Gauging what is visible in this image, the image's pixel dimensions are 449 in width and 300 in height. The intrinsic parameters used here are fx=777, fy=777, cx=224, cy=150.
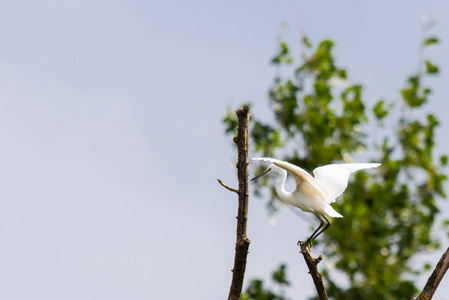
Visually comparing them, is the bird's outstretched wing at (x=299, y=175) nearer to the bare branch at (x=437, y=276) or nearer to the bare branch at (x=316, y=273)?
the bare branch at (x=316, y=273)

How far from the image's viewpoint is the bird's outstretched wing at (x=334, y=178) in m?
6.57

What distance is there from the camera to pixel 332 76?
656 inches

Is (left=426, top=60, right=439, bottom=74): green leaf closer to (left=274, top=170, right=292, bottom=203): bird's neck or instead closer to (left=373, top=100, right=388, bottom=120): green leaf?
(left=373, top=100, right=388, bottom=120): green leaf

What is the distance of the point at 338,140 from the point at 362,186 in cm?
108

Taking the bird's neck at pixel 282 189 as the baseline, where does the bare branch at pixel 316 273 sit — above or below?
below

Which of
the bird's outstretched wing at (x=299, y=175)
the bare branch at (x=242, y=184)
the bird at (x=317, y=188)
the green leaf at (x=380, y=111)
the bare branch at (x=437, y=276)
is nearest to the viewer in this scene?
the bare branch at (x=242, y=184)

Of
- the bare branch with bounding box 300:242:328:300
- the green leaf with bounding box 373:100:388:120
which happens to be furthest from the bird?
the green leaf with bounding box 373:100:388:120

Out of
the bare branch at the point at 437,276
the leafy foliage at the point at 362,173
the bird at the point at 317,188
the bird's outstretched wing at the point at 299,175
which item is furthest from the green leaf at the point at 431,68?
the bare branch at the point at 437,276

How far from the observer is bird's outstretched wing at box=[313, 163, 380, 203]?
6566mm

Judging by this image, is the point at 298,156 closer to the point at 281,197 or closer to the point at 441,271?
the point at 281,197

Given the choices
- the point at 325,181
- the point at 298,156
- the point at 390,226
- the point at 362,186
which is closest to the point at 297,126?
the point at 298,156

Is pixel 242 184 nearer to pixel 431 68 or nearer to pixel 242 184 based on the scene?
pixel 242 184

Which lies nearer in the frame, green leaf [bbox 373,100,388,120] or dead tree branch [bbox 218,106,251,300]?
dead tree branch [bbox 218,106,251,300]

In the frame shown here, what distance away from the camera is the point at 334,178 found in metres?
6.65
